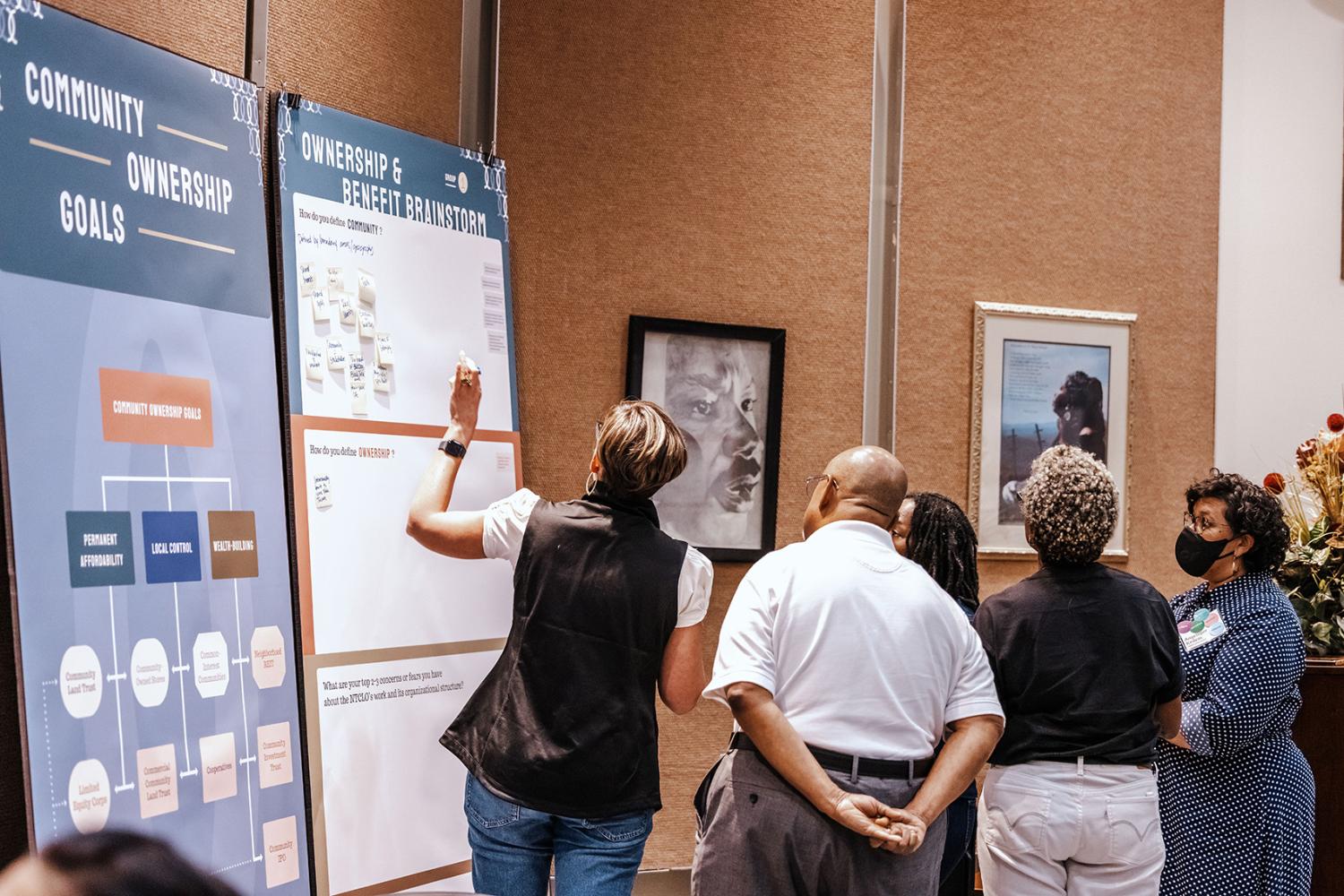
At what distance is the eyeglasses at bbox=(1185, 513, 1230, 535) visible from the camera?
9.86 ft

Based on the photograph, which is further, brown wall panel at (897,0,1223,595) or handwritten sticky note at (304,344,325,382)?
brown wall panel at (897,0,1223,595)

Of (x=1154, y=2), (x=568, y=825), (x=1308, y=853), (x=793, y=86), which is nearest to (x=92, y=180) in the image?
(x=568, y=825)

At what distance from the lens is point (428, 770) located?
9.89 feet

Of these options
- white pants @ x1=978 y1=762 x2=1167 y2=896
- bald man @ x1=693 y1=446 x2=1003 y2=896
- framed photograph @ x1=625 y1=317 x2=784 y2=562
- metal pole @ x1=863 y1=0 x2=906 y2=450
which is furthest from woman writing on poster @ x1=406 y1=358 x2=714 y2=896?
metal pole @ x1=863 y1=0 x2=906 y2=450

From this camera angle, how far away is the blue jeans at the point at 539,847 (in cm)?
226

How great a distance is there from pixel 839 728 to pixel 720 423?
1.85 metres

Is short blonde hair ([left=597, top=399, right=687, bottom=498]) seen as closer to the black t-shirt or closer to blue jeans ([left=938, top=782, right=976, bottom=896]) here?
the black t-shirt

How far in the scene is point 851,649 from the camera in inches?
85.1

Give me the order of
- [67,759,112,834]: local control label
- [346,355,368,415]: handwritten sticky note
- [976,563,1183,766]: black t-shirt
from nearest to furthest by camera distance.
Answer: [67,759,112,834]: local control label, [976,563,1183,766]: black t-shirt, [346,355,368,415]: handwritten sticky note

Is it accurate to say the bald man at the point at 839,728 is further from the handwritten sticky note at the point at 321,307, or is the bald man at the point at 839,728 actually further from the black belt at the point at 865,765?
the handwritten sticky note at the point at 321,307

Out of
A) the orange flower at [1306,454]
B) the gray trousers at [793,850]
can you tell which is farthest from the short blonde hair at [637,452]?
the orange flower at [1306,454]

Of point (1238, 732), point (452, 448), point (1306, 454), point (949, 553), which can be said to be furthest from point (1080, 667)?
point (1306, 454)

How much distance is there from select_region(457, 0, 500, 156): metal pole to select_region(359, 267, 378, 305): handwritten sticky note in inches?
31.8

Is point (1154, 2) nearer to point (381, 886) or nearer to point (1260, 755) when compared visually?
point (1260, 755)
